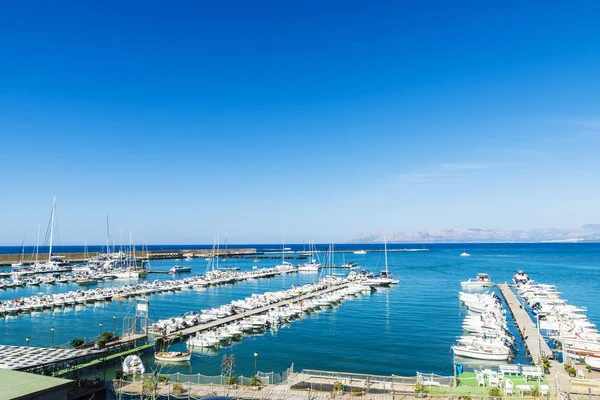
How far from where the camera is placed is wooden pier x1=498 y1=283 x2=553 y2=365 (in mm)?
36844

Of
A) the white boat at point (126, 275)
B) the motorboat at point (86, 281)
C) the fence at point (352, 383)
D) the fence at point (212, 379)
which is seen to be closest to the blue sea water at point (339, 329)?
the fence at point (352, 383)

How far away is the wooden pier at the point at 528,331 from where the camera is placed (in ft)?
121

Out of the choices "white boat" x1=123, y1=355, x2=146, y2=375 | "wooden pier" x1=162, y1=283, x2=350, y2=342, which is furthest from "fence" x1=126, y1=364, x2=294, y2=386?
"wooden pier" x1=162, y1=283, x2=350, y2=342

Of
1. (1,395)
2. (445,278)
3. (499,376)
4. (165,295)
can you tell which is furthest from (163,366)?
(445,278)

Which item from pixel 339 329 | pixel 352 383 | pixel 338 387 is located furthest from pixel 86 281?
pixel 338 387

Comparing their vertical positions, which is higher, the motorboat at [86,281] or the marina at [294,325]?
the motorboat at [86,281]

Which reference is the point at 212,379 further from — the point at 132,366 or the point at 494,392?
the point at 494,392

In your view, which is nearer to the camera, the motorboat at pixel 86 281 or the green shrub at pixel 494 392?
the green shrub at pixel 494 392

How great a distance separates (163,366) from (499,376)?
24.7m

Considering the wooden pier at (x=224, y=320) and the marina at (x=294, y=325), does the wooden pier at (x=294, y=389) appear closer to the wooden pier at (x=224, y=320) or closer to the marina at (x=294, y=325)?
the marina at (x=294, y=325)

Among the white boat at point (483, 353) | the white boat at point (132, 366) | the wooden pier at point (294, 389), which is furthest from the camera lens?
the white boat at point (483, 353)

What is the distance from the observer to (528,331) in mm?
47562

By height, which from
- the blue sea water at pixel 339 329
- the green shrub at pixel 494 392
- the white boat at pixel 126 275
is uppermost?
the white boat at pixel 126 275

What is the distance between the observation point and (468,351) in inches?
1528
